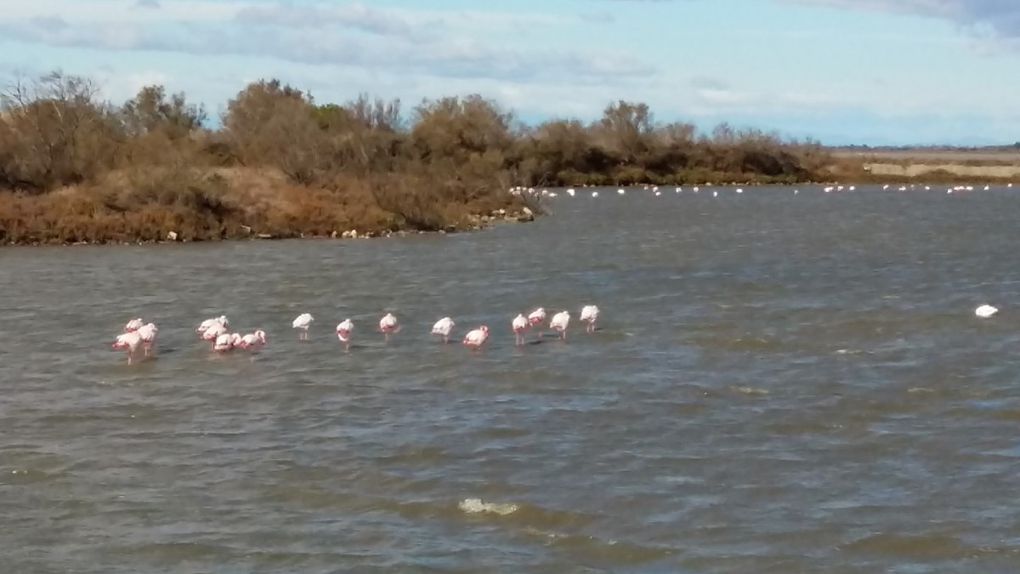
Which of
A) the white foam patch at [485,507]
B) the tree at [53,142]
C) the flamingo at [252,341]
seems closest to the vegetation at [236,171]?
the tree at [53,142]

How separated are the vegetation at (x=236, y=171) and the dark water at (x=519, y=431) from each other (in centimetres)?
1069

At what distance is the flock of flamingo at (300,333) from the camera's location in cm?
1995

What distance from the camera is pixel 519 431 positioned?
14836 millimetres

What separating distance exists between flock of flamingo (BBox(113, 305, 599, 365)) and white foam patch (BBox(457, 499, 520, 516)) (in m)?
8.13

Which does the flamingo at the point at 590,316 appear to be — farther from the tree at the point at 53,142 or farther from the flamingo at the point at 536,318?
the tree at the point at 53,142

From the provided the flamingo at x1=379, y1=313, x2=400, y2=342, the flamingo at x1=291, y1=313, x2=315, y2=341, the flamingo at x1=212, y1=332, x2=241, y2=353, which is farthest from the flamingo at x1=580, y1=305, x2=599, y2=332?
the flamingo at x1=212, y1=332, x2=241, y2=353

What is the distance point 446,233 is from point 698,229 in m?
9.19

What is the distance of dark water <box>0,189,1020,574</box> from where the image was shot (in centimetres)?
1093

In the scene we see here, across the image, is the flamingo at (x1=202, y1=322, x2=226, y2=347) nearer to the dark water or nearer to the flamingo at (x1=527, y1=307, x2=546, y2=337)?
the dark water

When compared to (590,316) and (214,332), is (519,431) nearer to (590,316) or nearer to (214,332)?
(214,332)

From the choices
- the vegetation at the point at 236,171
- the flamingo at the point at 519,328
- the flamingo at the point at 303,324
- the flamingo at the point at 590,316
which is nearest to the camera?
the flamingo at the point at 519,328

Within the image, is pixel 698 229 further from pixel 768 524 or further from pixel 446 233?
pixel 768 524

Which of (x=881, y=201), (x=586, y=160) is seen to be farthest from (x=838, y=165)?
(x=881, y=201)

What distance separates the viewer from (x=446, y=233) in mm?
44438
